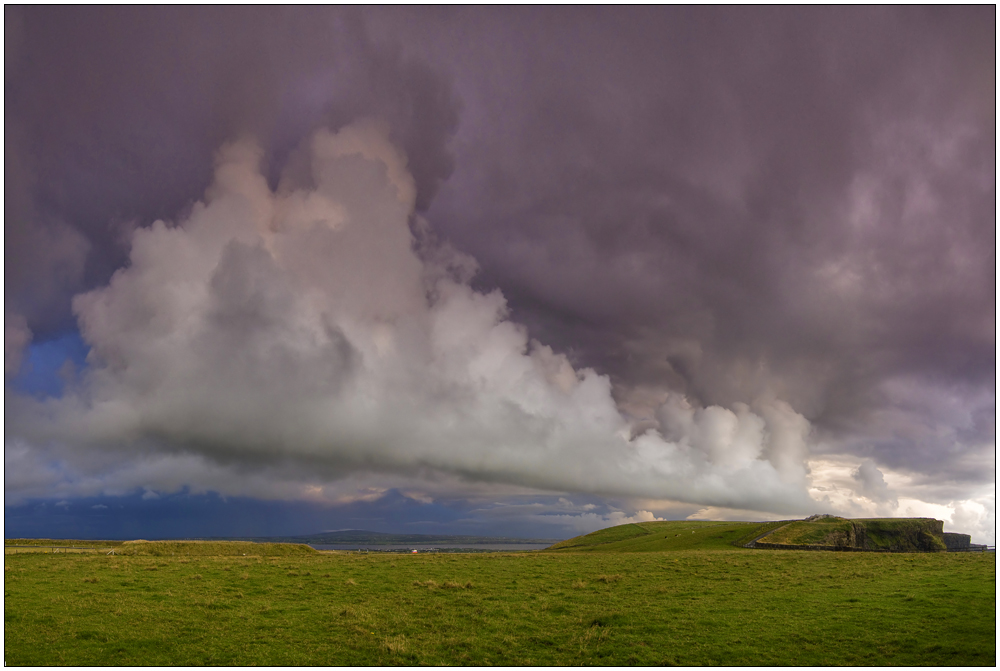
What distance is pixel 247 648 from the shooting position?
21.5m

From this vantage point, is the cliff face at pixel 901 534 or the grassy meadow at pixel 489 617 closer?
the grassy meadow at pixel 489 617

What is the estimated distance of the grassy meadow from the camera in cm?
2094

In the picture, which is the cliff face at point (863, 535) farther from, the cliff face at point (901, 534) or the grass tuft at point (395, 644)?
the grass tuft at point (395, 644)

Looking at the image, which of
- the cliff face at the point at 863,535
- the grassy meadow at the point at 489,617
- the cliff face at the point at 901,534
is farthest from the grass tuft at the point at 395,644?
the cliff face at the point at 901,534

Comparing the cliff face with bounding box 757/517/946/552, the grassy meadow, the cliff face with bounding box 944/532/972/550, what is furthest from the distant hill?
the grassy meadow

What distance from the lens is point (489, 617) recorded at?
1069 inches

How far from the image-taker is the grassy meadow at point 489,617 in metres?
20.9

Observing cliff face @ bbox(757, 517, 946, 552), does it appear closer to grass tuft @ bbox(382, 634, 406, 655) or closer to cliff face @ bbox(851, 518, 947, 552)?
cliff face @ bbox(851, 518, 947, 552)

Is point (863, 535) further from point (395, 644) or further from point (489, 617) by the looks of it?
point (395, 644)

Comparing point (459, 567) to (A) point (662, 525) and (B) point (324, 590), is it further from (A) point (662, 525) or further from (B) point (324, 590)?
(A) point (662, 525)

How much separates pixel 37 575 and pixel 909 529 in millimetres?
147232

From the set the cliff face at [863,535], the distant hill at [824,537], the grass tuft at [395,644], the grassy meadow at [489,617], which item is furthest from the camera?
the cliff face at [863,535]

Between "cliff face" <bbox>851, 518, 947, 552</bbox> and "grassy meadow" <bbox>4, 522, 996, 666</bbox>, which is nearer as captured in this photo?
"grassy meadow" <bbox>4, 522, 996, 666</bbox>

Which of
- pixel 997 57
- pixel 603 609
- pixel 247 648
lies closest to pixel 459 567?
pixel 603 609
